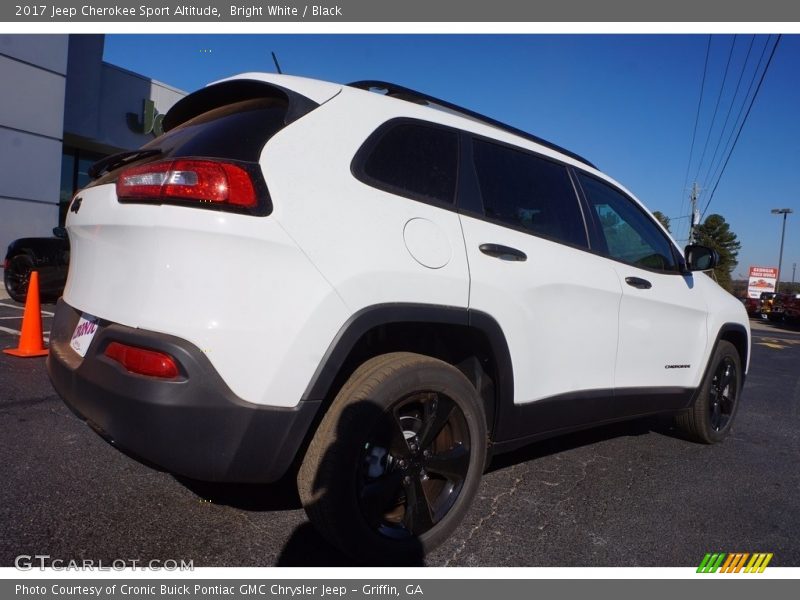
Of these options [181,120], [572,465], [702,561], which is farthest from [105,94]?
[702,561]

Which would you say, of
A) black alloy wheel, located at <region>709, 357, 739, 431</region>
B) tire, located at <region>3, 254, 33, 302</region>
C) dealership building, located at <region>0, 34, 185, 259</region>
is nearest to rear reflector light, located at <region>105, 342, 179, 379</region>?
black alloy wheel, located at <region>709, 357, 739, 431</region>

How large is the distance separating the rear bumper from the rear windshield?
2.13 ft

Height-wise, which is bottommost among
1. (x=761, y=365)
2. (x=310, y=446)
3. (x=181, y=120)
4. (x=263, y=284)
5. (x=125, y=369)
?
(x=761, y=365)

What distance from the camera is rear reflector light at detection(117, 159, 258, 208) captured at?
1.86m

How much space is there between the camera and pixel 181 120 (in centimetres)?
270

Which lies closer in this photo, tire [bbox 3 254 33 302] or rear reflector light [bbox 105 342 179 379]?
rear reflector light [bbox 105 342 179 379]

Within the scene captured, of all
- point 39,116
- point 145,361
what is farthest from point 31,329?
point 39,116

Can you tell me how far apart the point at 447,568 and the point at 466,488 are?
316mm

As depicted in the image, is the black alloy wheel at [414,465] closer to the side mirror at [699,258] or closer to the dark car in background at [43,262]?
the side mirror at [699,258]

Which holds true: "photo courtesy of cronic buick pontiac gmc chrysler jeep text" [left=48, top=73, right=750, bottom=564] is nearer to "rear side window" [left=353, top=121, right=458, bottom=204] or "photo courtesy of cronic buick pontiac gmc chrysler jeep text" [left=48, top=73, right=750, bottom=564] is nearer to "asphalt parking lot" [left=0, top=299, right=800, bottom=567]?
"rear side window" [left=353, top=121, right=458, bottom=204]

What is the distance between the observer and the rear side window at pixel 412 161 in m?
2.20

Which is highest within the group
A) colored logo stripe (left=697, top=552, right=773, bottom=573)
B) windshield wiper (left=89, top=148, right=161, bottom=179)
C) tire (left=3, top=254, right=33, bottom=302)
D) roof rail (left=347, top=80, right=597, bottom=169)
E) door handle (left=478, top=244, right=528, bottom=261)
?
roof rail (left=347, top=80, right=597, bottom=169)

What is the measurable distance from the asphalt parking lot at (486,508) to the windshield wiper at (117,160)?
4.75 ft

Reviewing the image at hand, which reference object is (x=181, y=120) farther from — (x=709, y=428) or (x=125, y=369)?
(x=709, y=428)
